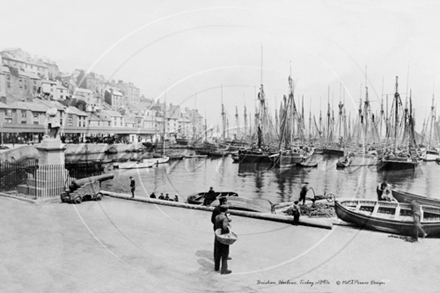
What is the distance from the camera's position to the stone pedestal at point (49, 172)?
14211mm

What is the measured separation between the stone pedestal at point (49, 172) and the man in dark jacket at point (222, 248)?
10.3 meters

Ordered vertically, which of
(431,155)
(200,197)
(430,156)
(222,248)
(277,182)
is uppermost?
(222,248)

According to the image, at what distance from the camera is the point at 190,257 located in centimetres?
768

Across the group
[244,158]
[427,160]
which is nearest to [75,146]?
[244,158]

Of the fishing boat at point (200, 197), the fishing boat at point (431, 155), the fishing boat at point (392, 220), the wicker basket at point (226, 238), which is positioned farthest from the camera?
the fishing boat at point (431, 155)

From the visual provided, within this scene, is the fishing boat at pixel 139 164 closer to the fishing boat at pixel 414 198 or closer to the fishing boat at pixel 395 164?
the fishing boat at pixel 395 164

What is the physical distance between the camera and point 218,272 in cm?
680

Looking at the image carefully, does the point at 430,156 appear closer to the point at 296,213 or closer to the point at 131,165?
the point at 131,165

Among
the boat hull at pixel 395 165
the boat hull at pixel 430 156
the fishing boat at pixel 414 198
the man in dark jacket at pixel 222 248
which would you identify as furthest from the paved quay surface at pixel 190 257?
the boat hull at pixel 430 156

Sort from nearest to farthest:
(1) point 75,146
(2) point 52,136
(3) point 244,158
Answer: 1. (2) point 52,136
2. (1) point 75,146
3. (3) point 244,158

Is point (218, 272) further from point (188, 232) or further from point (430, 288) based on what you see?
point (430, 288)

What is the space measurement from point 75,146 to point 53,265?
5953cm

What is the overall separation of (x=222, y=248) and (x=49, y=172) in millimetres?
10783

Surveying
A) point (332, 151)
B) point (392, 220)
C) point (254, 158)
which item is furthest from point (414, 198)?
point (332, 151)
